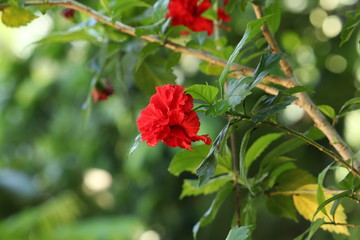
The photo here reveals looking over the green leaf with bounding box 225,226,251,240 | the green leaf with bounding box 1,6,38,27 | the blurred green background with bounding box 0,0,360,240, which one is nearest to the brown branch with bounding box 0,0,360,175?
the green leaf with bounding box 1,6,38,27

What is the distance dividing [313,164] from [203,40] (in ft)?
3.52

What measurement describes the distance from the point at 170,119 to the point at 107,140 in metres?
1.77

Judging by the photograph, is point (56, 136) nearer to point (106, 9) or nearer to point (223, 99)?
point (106, 9)

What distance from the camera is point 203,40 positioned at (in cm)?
62

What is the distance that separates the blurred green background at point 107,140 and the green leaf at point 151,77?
584 mm

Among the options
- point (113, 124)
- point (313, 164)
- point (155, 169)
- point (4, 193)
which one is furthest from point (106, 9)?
point (4, 193)

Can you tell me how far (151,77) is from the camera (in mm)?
703

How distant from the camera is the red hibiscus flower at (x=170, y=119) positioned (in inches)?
16.7

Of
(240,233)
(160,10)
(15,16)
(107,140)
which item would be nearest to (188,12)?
(160,10)

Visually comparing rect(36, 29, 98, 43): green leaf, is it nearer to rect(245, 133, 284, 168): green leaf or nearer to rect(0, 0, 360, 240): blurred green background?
rect(245, 133, 284, 168): green leaf

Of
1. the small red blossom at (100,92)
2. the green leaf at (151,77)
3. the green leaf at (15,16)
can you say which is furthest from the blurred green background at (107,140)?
the green leaf at (15,16)

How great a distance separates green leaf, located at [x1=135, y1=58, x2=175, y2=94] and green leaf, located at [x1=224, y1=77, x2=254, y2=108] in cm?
29

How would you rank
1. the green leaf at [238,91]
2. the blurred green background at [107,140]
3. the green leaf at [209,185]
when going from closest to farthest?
the green leaf at [238,91], the green leaf at [209,185], the blurred green background at [107,140]

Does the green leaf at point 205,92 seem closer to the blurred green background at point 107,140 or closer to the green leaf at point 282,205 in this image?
the green leaf at point 282,205
